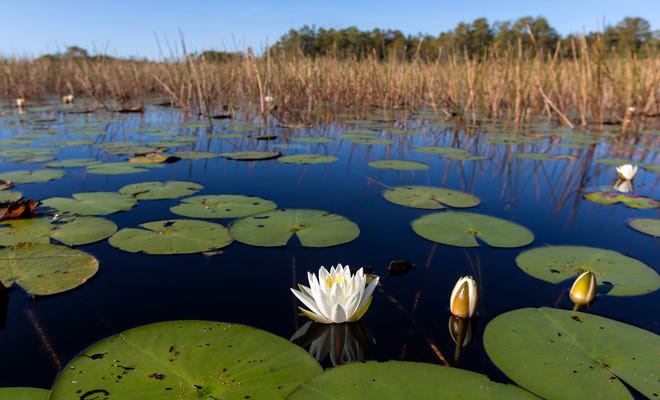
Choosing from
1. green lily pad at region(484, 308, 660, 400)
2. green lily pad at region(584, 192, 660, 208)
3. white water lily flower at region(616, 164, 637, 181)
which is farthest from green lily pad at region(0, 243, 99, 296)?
white water lily flower at region(616, 164, 637, 181)

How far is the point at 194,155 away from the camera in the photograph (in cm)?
342

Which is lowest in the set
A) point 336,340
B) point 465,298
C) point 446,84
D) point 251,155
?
point 336,340

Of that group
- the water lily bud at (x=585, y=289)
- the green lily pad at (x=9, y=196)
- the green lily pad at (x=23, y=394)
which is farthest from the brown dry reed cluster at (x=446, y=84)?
the green lily pad at (x=23, y=394)

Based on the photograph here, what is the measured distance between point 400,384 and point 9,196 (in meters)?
2.36

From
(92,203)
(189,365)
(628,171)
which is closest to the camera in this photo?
(189,365)

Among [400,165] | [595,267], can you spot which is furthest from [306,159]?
[595,267]

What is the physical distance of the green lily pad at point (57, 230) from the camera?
5.22ft

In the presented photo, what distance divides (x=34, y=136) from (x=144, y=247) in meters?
3.74

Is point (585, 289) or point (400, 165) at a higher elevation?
point (400, 165)

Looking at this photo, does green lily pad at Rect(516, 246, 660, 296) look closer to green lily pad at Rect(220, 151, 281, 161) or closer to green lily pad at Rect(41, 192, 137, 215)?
green lily pad at Rect(41, 192, 137, 215)

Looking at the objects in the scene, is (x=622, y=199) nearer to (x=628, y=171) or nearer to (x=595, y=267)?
(x=628, y=171)

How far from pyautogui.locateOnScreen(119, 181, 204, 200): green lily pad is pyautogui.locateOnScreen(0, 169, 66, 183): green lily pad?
0.61m

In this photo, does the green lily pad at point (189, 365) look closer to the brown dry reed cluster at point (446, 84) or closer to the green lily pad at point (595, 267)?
the green lily pad at point (595, 267)

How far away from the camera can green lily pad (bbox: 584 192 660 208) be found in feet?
7.20
